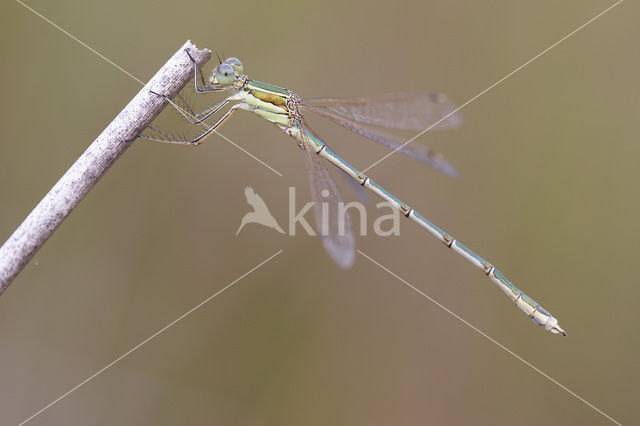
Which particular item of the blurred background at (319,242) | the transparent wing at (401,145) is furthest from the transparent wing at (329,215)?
the blurred background at (319,242)

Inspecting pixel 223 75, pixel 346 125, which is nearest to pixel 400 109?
pixel 346 125

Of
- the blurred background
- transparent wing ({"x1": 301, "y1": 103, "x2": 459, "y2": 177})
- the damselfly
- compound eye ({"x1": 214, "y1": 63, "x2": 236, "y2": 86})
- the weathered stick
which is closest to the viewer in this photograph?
the weathered stick

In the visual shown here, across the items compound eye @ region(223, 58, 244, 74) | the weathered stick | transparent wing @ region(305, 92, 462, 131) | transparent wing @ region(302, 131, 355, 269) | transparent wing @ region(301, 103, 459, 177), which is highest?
transparent wing @ region(305, 92, 462, 131)

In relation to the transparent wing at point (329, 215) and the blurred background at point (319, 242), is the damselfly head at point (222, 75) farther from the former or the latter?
the blurred background at point (319, 242)

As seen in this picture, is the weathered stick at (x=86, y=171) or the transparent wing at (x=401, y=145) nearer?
the weathered stick at (x=86, y=171)

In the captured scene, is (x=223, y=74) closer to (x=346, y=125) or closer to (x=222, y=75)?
(x=222, y=75)

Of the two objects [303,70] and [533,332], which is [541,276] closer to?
[533,332]

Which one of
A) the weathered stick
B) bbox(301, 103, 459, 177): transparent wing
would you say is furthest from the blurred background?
the weathered stick

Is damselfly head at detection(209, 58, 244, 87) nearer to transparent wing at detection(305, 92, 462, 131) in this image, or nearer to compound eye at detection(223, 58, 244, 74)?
compound eye at detection(223, 58, 244, 74)
